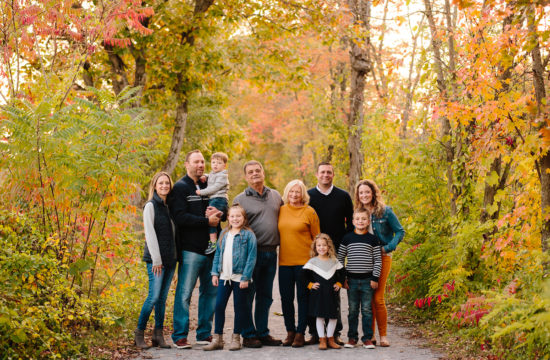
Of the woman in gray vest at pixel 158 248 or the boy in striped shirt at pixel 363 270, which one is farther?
the boy in striped shirt at pixel 363 270

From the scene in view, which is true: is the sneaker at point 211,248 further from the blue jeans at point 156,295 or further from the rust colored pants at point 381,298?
the rust colored pants at point 381,298

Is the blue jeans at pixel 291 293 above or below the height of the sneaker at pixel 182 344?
above

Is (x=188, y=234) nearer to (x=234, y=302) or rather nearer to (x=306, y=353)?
(x=234, y=302)

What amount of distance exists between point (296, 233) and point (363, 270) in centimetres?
95

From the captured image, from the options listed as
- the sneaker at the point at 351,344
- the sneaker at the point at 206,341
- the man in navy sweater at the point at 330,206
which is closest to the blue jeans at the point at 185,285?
the sneaker at the point at 206,341

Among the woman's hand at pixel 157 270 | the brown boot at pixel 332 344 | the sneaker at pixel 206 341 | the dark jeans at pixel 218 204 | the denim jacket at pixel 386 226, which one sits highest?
the dark jeans at pixel 218 204

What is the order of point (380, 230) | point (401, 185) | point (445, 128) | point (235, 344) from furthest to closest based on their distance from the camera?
point (401, 185) → point (445, 128) → point (380, 230) → point (235, 344)

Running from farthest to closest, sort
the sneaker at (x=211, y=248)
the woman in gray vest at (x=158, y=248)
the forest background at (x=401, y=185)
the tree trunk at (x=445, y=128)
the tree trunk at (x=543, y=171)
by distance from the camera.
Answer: the tree trunk at (x=445, y=128), the sneaker at (x=211, y=248), the woman in gray vest at (x=158, y=248), the tree trunk at (x=543, y=171), the forest background at (x=401, y=185)

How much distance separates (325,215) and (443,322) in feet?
7.93

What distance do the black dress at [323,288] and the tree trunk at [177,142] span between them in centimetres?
788

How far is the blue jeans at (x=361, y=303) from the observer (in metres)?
7.39

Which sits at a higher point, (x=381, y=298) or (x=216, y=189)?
(x=216, y=189)

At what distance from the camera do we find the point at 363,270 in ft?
24.3

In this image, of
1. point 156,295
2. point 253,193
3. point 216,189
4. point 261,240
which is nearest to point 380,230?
point 261,240
